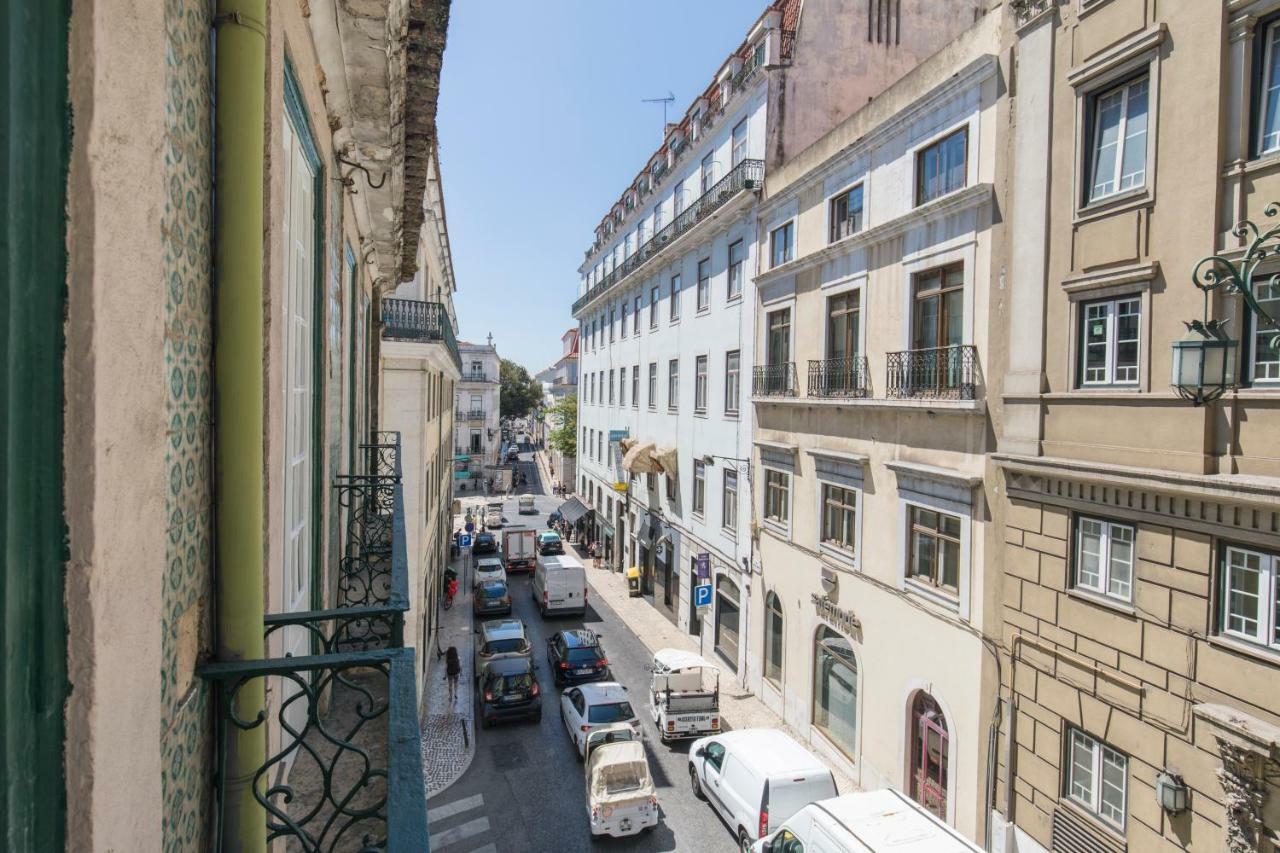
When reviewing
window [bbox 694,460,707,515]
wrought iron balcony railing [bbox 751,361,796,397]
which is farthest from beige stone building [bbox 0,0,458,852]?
window [bbox 694,460,707,515]

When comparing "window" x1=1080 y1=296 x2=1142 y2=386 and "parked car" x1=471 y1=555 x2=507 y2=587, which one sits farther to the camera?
"parked car" x1=471 y1=555 x2=507 y2=587

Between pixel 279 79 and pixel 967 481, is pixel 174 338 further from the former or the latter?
pixel 967 481

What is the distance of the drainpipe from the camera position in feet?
8.32

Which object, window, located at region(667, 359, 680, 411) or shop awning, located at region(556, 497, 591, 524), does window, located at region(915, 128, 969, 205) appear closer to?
window, located at region(667, 359, 680, 411)

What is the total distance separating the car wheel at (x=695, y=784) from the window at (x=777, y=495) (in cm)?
616

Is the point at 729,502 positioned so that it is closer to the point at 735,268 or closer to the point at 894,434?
the point at 735,268

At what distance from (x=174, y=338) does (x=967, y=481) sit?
11.6 metres

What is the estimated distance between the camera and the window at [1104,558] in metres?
9.24

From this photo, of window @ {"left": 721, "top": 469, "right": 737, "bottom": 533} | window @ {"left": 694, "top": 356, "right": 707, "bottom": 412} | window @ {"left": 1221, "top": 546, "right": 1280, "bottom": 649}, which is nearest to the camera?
window @ {"left": 1221, "top": 546, "right": 1280, "bottom": 649}

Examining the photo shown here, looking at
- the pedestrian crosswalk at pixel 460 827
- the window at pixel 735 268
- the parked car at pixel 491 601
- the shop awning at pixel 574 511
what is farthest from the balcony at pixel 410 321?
the shop awning at pixel 574 511

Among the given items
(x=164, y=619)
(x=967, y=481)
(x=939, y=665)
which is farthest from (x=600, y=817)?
(x=164, y=619)

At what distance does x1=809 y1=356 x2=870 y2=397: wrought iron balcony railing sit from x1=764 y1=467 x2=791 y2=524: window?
2558mm

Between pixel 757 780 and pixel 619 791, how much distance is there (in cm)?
248

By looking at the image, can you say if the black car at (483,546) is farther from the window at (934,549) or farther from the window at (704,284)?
the window at (934,549)
